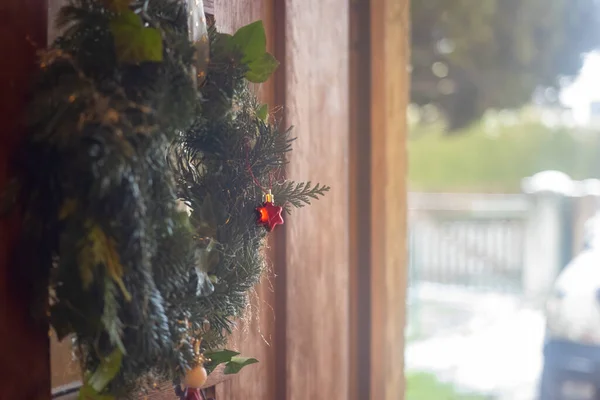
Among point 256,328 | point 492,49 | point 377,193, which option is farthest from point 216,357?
point 492,49

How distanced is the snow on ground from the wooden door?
3.19ft

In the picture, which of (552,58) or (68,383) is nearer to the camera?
(68,383)

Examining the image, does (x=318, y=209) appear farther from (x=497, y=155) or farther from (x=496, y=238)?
(x=496, y=238)

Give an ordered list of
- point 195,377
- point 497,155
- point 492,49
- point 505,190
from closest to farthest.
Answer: point 195,377 < point 492,49 < point 497,155 < point 505,190

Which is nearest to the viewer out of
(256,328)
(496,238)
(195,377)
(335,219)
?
(195,377)

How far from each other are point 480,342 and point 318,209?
1.55 m

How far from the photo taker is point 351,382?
1.08 meters

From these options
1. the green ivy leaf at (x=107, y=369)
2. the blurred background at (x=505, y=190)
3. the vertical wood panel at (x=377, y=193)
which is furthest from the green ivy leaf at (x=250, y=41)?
the blurred background at (x=505, y=190)

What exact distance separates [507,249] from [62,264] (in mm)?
2246

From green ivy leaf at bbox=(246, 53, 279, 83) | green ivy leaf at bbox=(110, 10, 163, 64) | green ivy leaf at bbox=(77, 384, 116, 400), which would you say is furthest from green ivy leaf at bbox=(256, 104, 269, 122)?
green ivy leaf at bbox=(77, 384, 116, 400)

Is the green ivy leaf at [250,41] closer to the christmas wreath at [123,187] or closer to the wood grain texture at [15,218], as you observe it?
the christmas wreath at [123,187]

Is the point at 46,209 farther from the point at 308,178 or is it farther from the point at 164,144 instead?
the point at 308,178

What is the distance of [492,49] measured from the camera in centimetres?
178

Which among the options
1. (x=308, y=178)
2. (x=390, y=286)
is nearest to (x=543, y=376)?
(x=390, y=286)
